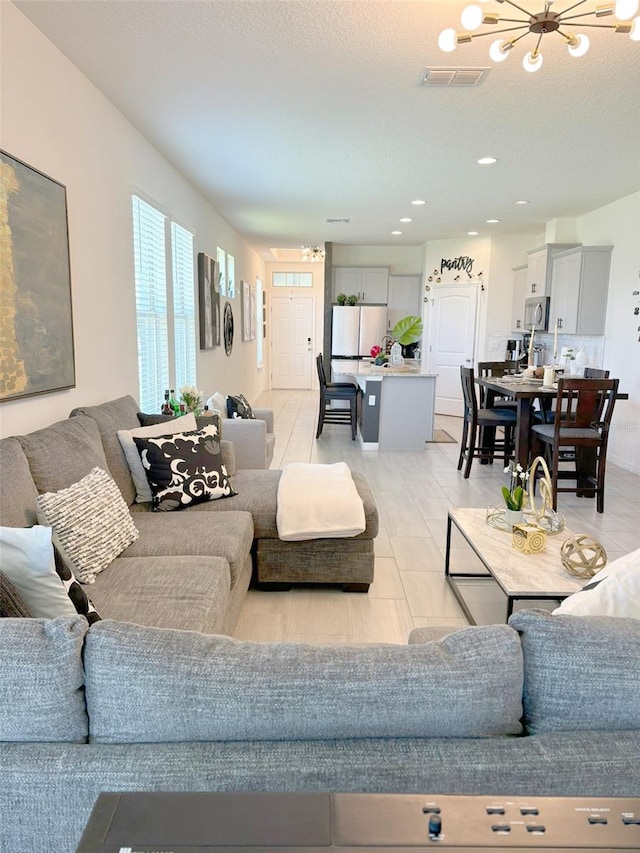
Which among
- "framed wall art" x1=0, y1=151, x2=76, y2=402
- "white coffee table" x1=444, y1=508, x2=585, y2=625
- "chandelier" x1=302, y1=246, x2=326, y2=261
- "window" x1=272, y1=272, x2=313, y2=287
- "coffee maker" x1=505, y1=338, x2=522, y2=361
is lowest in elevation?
"white coffee table" x1=444, y1=508, x2=585, y2=625

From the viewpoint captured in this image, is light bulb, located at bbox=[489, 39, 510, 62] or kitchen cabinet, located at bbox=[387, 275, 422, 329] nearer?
light bulb, located at bbox=[489, 39, 510, 62]

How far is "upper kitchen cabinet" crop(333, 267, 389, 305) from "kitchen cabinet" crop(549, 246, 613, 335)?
11.5 feet

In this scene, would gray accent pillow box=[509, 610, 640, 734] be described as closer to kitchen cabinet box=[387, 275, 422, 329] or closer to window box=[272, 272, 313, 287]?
kitchen cabinet box=[387, 275, 422, 329]

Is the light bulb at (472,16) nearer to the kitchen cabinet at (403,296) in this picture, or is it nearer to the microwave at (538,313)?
the microwave at (538,313)

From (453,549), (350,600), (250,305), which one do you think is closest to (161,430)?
(350,600)

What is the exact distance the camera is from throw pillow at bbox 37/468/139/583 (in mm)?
1980

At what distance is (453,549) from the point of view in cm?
347

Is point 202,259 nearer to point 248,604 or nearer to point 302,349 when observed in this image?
point 248,604

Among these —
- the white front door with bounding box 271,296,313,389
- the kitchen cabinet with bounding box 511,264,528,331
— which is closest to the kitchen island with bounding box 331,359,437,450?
the kitchen cabinet with bounding box 511,264,528,331

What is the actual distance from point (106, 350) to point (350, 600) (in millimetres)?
2044

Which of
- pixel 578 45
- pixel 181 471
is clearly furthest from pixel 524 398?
pixel 181 471

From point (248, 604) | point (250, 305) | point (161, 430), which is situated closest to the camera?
point (248, 604)

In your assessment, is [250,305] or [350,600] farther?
[250,305]

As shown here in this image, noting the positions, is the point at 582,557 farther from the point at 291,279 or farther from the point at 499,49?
the point at 291,279
